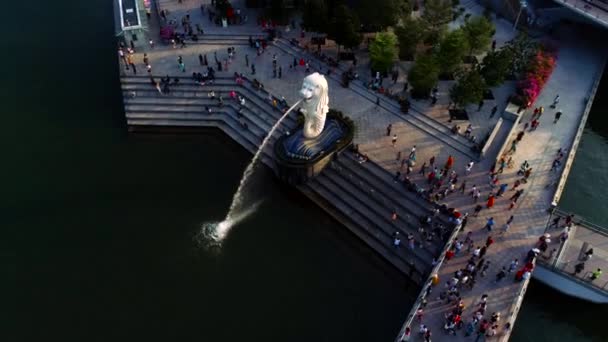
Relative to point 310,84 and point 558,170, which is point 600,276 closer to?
point 558,170

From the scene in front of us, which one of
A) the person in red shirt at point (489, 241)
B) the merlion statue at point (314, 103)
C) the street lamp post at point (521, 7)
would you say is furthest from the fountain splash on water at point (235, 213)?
the street lamp post at point (521, 7)

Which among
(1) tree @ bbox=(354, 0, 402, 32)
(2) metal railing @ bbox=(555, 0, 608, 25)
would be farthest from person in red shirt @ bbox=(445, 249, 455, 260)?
(2) metal railing @ bbox=(555, 0, 608, 25)

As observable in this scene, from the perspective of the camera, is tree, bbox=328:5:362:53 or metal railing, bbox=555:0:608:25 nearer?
tree, bbox=328:5:362:53

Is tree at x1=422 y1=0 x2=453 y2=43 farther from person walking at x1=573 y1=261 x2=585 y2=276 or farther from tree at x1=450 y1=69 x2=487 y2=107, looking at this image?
person walking at x1=573 y1=261 x2=585 y2=276

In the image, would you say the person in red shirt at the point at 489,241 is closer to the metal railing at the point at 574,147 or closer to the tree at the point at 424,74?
the metal railing at the point at 574,147

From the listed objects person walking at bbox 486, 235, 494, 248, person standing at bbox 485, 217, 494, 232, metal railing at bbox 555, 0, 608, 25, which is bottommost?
person walking at bbox 486, 235, 494, 248

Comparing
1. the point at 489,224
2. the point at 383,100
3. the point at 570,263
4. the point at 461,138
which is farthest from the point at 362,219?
the point at 570,263

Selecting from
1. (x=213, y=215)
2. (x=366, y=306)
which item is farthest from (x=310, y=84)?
(x=366, y=306)
